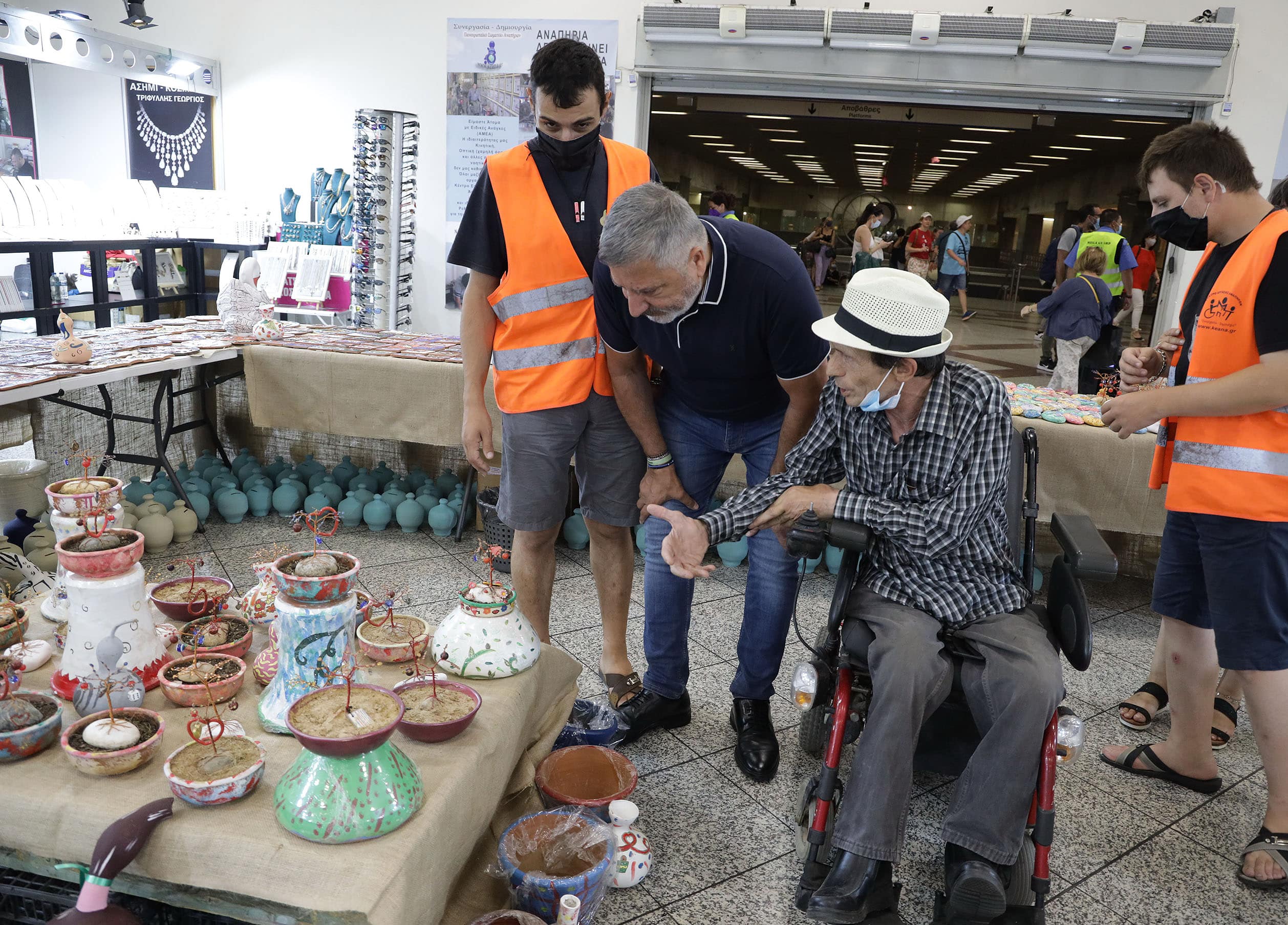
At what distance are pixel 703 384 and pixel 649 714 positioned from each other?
93 cm

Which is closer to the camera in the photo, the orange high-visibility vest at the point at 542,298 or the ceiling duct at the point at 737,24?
the orange high-visibility vest at the point at 542,298

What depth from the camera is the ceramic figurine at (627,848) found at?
174cm

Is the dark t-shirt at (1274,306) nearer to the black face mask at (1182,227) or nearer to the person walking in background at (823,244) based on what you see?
the black face mask at (1182,227)

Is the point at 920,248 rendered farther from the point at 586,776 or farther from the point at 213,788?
the point at 213,788

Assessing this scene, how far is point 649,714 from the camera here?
7.76ft

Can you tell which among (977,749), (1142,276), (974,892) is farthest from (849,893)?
(1142,276)

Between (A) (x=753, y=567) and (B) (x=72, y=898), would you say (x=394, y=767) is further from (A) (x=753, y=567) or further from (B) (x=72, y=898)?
(A) (x=753, y=567)

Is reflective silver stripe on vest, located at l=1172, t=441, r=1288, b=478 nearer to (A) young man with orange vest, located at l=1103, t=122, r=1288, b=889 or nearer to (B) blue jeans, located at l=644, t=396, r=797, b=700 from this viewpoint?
(A) young man with orange vest, located at l=1103, t=122, r=1288, b=889

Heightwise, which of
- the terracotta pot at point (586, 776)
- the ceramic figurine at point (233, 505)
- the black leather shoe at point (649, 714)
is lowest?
the black leather shoe at point (649, 714)

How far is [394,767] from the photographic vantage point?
3.82 ft

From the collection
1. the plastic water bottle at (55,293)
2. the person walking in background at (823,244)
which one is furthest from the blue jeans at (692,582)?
the person walking in background at (823,244)

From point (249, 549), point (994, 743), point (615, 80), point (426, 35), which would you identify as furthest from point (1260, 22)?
point (249, 549)

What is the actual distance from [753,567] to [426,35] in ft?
19.7

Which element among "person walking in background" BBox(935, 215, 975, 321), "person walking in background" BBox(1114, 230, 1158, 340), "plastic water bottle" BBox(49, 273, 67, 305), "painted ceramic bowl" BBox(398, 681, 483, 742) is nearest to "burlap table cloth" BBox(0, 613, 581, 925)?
"painted ceramic bowl" BBox(398, 681, 483, 742)
